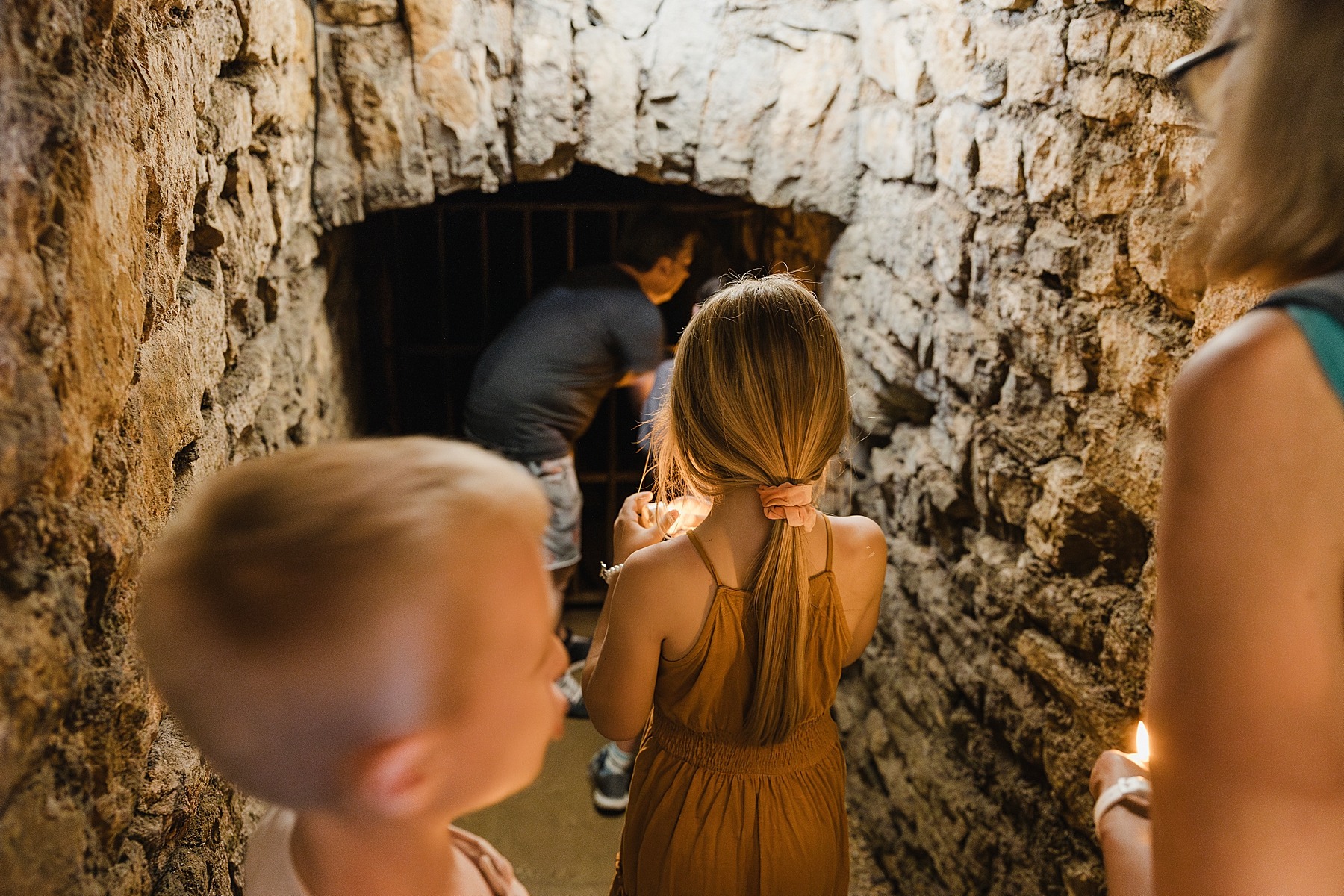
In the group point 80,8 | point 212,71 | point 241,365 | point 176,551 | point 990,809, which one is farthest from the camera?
point 990,809

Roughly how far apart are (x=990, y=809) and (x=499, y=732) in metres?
1.82

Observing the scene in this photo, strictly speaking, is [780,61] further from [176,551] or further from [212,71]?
[176,551]

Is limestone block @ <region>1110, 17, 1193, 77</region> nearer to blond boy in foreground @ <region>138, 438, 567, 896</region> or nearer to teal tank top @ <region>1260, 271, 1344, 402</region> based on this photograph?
teal tank top @ <region>1260, 271, 1344, 402</region>

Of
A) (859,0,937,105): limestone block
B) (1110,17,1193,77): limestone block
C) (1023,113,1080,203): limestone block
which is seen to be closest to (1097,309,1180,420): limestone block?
(1023,113,1080,203): limestone block

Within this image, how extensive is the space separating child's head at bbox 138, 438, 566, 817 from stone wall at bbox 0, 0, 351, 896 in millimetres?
181

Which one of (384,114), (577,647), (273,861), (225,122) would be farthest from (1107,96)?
(577,647)

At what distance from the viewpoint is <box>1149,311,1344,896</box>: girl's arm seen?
23.5 inches

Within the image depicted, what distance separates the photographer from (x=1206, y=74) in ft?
2.39

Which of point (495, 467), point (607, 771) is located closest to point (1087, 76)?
point (495, 467)

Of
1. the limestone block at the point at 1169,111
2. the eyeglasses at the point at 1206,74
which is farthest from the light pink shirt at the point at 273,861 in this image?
the limestone block at the point at 1169,111

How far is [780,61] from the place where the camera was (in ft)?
9.05

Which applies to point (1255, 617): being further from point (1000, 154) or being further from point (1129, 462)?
point (1000, 154)

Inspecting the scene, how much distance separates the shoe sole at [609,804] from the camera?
9.96ft

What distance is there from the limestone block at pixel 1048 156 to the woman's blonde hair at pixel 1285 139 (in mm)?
1114
